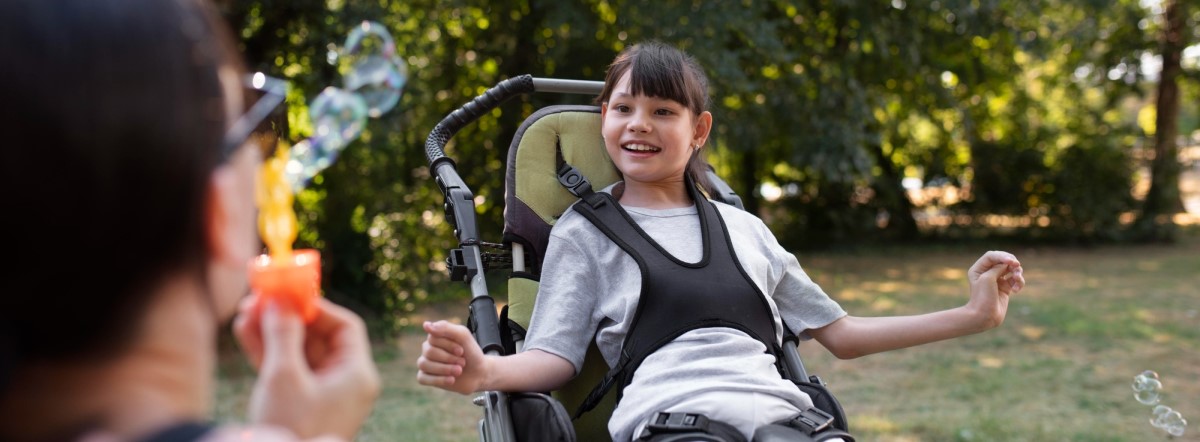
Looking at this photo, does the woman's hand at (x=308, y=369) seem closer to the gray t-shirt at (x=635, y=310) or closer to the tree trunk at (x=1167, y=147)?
the gray t-shirt at (x=635, y=310)

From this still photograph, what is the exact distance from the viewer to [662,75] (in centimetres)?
246

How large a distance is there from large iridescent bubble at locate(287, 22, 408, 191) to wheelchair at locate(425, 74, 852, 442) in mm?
911

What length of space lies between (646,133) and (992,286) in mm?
871

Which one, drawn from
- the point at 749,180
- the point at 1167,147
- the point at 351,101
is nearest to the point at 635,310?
the point at 351,101

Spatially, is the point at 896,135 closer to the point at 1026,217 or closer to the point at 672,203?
the point at 1026,217

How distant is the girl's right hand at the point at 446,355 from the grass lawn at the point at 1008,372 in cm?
288

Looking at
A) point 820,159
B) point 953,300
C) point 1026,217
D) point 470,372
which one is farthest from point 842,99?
point 470,372

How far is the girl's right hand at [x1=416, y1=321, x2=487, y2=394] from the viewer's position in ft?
5.85

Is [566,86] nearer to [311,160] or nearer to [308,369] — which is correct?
[311,160]

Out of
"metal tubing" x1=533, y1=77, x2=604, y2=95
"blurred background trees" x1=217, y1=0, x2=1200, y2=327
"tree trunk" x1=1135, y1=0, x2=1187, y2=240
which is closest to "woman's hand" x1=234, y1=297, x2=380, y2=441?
"metal tubing" x1=533, y1=77, x2=604, y2=95

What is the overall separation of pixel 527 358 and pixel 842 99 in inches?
297

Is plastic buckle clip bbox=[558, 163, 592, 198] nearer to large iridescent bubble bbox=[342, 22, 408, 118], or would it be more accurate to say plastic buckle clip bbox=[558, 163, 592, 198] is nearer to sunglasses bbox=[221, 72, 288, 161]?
large iridescent bubble bbox=[342, 22, 408, 118]

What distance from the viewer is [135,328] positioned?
72 cm

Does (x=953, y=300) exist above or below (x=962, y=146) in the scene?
below
